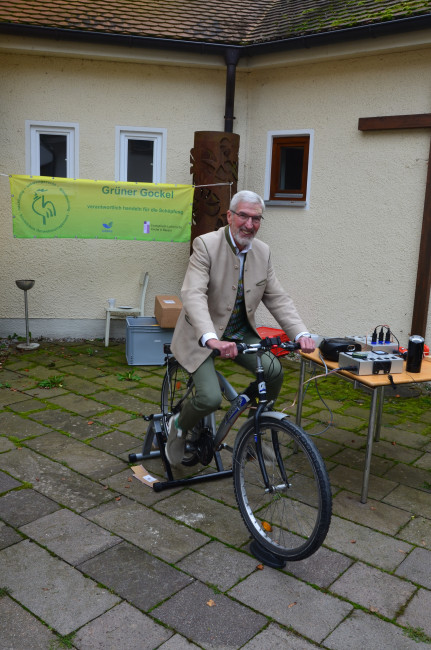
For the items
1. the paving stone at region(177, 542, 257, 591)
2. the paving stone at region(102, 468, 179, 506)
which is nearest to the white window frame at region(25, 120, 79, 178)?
the paving stone at region(102, 468, 179, 506)

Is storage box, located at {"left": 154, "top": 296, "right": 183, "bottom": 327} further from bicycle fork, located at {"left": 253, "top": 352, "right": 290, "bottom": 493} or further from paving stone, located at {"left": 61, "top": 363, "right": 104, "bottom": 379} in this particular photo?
bicycle fork, located at {"left": 253, "top": 352, "right": 290, "bottom": 493}

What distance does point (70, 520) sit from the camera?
381 cm

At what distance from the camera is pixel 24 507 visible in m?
3.96

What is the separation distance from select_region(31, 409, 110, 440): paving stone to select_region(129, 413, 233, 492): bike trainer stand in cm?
75

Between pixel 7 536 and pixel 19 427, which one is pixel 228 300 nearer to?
pixel 7 536

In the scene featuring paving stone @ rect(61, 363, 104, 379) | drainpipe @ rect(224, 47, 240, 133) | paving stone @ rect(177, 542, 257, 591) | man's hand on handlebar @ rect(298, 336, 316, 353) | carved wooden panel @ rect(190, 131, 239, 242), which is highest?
drainpipe @ rect(224, 47, 240, 133)

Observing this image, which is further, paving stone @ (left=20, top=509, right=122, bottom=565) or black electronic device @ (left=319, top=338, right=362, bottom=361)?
black electronic device @ (left=319, top=338, right=362, bottom=361)

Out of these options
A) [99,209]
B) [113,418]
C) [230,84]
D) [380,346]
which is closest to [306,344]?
[380,346]

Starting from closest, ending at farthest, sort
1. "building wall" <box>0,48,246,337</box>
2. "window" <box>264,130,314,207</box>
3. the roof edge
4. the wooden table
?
the wooden table → the roof edge → "window" <box>264,130,314,207</box> → "building wall" <box>0,48,246,337</box>

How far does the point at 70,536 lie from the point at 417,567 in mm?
2067

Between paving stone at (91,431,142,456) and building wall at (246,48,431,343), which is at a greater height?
building wall at (246,48,431,343)

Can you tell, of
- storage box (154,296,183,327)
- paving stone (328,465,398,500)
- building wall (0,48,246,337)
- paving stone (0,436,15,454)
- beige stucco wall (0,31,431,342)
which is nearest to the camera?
paving stone (328,465,398,500)

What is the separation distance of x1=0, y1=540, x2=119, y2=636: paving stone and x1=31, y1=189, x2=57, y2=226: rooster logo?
503cm

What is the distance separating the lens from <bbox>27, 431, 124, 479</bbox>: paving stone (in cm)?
457
